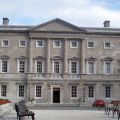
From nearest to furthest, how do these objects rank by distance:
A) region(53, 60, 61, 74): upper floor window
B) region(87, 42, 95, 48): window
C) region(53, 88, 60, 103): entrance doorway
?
region(53, 88, 60, 103): entrance doorway → region(53, 60, 61, 74): upper floor window → region(87, 42, 95, 48): window

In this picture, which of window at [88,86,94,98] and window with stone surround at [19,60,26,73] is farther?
window at [88,86,94,98]

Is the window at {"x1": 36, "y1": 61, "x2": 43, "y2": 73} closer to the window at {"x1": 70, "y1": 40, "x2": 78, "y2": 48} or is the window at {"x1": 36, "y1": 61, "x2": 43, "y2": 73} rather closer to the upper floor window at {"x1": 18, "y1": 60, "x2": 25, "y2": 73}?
the upper floor window at {"x1": 18, "y1": 60, "x2": 25, "y2": 73}

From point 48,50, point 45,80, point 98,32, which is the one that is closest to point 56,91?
point 45,80

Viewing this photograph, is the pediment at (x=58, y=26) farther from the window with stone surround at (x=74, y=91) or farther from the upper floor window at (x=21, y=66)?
the window with stone surround at (x=74, y=91)

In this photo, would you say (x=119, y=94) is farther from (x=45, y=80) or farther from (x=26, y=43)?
(x=26, y=43)

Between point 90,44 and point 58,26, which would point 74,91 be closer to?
point 90,44

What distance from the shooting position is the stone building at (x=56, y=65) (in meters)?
60.9

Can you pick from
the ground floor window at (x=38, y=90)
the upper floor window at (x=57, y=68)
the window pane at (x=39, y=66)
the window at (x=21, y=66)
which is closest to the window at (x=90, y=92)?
the upper floor window at (x=57, y=68)

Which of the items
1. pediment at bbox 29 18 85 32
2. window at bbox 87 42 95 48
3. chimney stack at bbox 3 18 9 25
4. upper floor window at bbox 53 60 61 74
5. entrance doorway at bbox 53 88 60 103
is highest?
chimney stack at bbox 3 18 9 25

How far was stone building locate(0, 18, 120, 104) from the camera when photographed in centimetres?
6091

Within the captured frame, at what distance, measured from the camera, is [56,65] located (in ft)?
202

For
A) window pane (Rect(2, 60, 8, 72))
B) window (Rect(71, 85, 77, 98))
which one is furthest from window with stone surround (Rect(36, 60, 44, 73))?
window (Rect(71, 85, 77, 98))

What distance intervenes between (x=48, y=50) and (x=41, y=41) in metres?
1.65

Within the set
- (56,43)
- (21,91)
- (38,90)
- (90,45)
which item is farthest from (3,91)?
(90,45)
